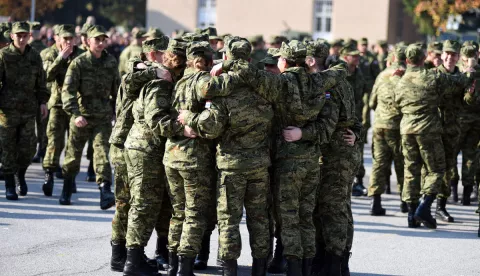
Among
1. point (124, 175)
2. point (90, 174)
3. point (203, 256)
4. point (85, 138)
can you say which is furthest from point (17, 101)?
point (203, 256)

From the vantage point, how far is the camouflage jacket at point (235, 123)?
7.20 meters

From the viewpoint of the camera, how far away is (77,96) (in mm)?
11000

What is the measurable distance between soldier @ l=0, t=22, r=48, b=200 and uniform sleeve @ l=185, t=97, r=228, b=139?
4.70 m

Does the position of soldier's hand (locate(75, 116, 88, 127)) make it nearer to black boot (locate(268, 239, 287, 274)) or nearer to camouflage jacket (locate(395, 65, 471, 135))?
black boot (locate(268, 239, 287, 274))

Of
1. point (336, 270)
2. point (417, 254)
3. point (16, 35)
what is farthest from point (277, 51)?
point (16, 35)

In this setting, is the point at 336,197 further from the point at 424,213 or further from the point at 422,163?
the point at 422,163

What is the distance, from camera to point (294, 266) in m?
7.55

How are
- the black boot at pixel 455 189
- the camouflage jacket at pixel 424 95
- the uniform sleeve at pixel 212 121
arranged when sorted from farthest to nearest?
the black boot at pixel 455 189 < the camouflage jacket at pixel 424 95 < the uniform sleeve at pixel 212 121

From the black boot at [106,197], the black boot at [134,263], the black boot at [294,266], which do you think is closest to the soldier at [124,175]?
the black boot at [134,263]

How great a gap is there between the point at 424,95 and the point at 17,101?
16.8 feet

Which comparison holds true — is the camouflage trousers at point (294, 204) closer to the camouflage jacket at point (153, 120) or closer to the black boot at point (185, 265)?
the black boot at point (185, 265)

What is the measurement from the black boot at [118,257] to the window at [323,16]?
48.2 meters

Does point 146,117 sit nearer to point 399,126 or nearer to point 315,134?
point 315,134

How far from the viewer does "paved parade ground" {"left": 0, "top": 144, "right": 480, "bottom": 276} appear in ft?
27.7
